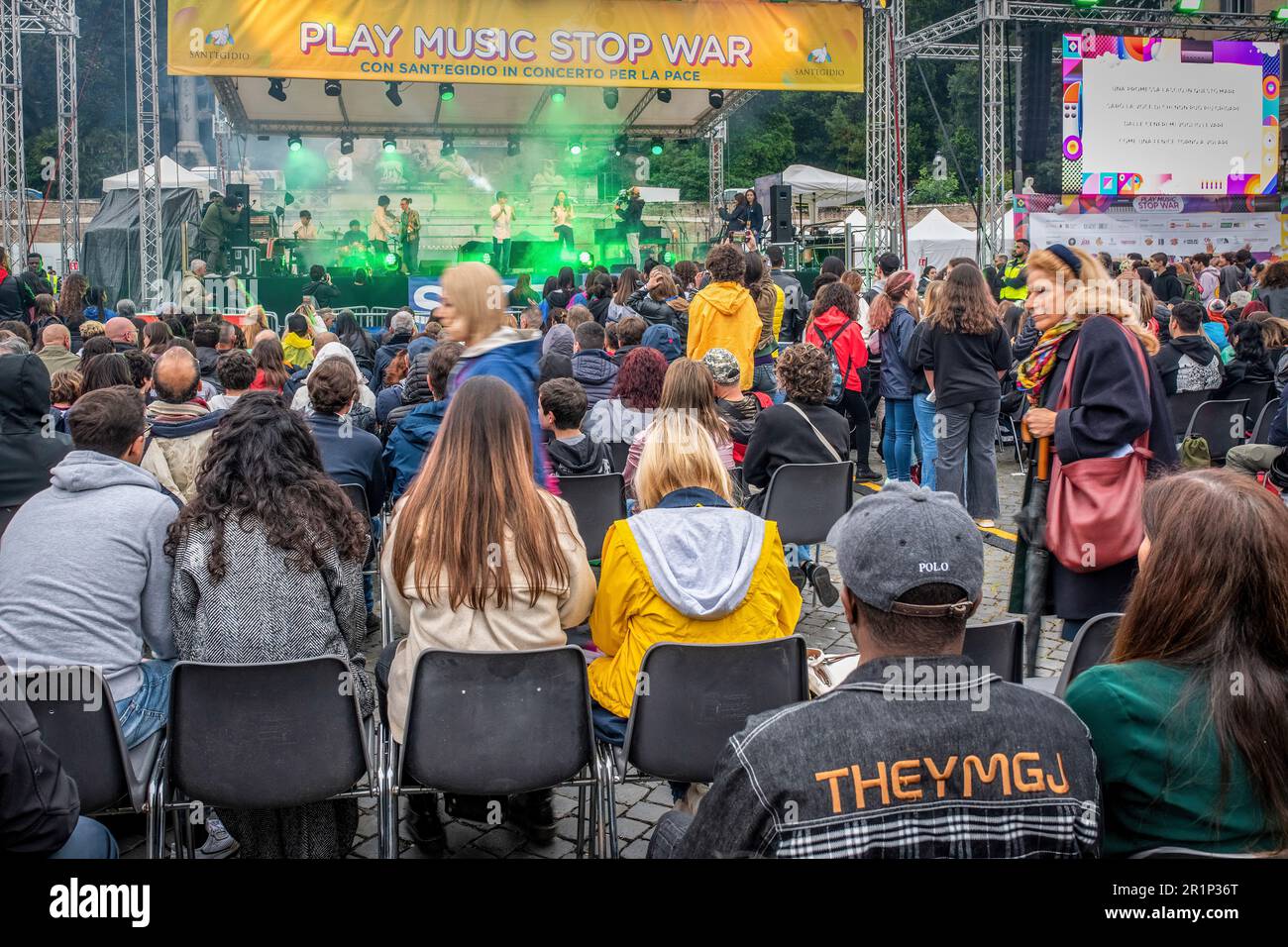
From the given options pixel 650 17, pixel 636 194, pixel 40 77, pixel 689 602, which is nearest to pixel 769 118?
pixel 636 194

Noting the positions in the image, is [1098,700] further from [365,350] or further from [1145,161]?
[1145,161]

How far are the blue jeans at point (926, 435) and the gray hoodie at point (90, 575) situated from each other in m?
5.18

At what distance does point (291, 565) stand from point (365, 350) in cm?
692

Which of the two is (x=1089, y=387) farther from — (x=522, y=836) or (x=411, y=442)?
(x=411, y=442)

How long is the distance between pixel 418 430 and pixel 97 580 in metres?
2.35

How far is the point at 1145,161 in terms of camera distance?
1903 cm

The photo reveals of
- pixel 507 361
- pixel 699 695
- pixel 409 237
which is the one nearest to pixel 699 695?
pixel 699 695

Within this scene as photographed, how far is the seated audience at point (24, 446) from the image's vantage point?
4.27m

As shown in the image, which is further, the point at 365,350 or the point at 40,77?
the point at 40,77

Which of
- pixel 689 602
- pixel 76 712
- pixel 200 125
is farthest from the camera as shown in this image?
pixel 200 125

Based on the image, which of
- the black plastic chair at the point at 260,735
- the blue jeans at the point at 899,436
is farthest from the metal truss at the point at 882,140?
the black plastic chair at the point at 260,735

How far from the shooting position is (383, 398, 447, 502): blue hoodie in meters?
5.28

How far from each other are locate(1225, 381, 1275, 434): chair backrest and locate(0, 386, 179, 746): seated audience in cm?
724

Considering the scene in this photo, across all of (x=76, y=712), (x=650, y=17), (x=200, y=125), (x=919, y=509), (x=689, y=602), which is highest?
(x=200, y=125)
